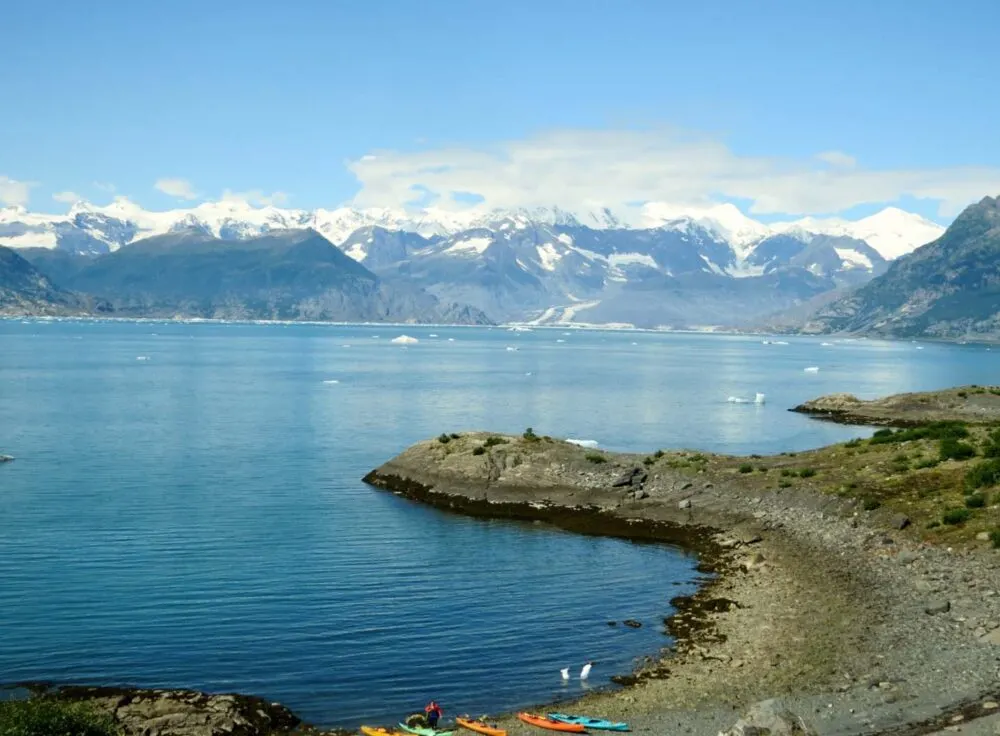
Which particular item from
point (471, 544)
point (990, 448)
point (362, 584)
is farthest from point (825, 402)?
point (362, 584)

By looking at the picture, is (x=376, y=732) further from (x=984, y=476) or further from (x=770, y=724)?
(x=984, y=476)

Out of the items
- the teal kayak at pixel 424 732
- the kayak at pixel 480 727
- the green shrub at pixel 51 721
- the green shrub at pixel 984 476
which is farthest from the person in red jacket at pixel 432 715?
the green shrub at pixel 984 476

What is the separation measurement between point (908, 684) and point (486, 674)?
1478 centimetres

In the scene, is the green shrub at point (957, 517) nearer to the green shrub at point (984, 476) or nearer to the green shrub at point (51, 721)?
the green shrub at point (984, 476)

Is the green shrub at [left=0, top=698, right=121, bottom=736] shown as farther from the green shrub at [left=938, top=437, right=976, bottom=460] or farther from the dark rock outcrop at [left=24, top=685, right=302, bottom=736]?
the green shrub at [left=938, top=437, right=976, bottom=460]

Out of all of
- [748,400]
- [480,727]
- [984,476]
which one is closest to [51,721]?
[480,727]

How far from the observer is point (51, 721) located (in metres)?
26.0

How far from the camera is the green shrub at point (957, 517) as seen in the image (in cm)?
5166

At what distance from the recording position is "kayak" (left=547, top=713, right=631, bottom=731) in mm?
30369

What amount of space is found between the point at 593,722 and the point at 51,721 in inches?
622

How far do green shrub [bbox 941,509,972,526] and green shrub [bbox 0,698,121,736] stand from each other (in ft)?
139

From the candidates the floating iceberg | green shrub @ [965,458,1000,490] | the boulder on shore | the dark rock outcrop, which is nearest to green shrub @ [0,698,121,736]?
the dark rock outcrop

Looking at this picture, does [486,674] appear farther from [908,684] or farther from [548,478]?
[548,478]

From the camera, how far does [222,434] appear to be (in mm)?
107688
